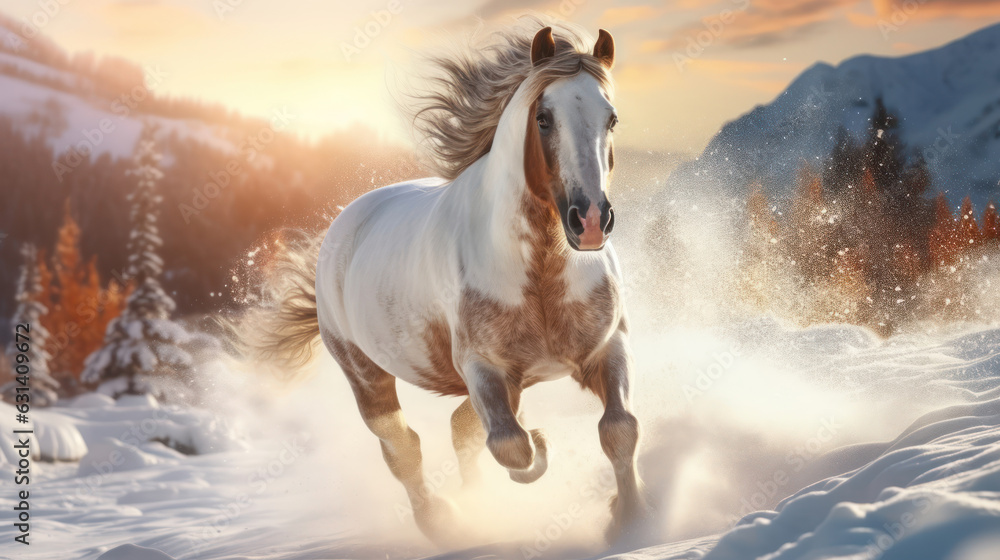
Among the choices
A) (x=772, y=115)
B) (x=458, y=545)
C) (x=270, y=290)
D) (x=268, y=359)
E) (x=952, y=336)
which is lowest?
(x=458, y=545)

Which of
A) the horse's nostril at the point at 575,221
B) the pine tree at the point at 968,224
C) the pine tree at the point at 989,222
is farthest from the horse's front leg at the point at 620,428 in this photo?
the pine tree at the point at 968,224

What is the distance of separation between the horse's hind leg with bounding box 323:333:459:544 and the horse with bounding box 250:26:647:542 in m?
0.48

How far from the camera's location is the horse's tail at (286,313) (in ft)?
18.7

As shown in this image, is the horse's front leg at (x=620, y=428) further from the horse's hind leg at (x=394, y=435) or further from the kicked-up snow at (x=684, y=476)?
the horse's hind leg at (x=394, y=435)

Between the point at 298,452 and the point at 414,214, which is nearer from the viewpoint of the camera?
the point at 414,214

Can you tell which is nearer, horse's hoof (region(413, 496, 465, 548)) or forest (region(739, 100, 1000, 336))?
horse's hoof (region(413, 496, 465, 548))

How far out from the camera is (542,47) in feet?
10.5

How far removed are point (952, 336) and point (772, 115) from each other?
3131cm

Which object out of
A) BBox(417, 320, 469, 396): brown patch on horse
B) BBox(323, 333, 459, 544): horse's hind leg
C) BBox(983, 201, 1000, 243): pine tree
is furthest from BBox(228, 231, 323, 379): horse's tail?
BBox(983, 201, 1000, 243): pine tree

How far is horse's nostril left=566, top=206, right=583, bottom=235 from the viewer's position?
9.11 feet

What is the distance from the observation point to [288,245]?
19.0 feet

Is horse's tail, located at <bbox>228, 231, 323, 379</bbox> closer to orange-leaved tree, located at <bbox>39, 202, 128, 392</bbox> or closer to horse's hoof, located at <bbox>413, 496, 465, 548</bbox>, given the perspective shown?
horse's hoof, located at <bbox>413, 496, 465, 548</bbox>

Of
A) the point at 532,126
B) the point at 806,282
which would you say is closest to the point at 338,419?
the point at 532,126

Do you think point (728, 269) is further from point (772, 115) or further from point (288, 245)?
point (772, 115)
